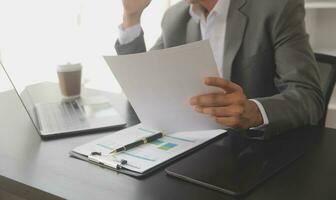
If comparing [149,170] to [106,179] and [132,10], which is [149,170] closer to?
[106,179]

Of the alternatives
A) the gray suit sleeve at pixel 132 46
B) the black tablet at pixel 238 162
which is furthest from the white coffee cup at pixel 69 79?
the black tablet at pixel 238 162

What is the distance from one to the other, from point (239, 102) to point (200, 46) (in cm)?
15

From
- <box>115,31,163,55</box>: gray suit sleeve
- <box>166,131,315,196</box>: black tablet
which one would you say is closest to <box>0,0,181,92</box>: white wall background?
<box>115,31,163,55</box>: gray suit sleeve

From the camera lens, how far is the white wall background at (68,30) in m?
2.54

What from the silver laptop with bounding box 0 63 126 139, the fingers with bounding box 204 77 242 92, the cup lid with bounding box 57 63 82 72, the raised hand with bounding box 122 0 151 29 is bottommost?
the silver laptop with bounding box 0 63 126 139

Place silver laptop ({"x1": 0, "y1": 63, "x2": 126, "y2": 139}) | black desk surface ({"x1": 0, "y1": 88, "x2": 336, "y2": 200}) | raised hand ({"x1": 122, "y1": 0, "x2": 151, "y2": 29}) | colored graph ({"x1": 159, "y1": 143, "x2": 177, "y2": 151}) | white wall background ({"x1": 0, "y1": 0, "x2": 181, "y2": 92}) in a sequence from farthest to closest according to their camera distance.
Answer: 1. white wall background ({"x1": 0, "y1": 0, "x2": 181, "y2": 92})
2. raised hand ({"x1": 122, "y1": 0, "x2": 151, "y2": 29})
3. silver laptop ({"x1": 0, "y1": 63, "x2": 126, "y2": 139})
4. colored graph ({"x1": 159, "y1": 143, "x2": 177, "y2": 151})
5. black desk surface ({"x1": 0, "y1": 88, "x2": 336, "y2": 200})

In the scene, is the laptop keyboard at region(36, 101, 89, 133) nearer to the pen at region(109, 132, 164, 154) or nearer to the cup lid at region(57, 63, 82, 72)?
the cup lid at region(57, 63, 82, 72)

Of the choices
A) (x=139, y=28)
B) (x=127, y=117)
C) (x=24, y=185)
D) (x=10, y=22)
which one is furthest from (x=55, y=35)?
(x=24, y=185)

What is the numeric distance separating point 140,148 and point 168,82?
0.54ft

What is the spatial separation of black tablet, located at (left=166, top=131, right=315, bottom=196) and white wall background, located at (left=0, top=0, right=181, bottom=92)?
1.63m

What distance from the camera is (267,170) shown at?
2.55ft

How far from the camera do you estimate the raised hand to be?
147cm

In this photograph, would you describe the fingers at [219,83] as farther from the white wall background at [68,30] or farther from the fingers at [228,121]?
the white wall background at [68,30]

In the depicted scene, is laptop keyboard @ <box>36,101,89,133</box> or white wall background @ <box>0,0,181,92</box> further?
white wall background @ <box>0,0,181,92</box>
